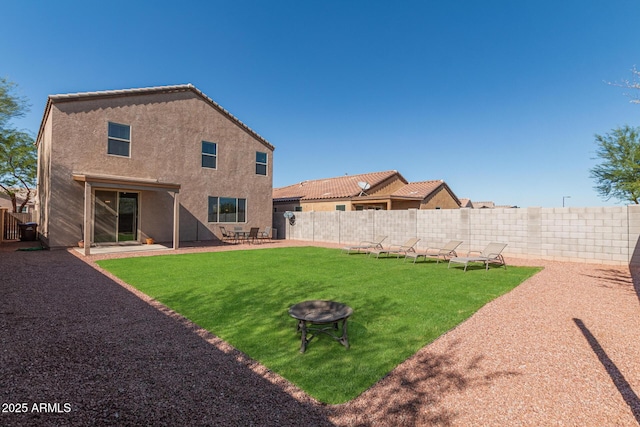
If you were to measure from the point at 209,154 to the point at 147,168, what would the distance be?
3.69 m

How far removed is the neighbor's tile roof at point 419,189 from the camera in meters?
26.5

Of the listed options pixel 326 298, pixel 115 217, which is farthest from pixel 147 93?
pixel 326 298

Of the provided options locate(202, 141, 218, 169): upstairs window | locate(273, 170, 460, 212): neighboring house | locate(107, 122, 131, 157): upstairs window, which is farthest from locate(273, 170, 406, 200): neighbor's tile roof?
locate(107, 122, 131, 157): upstairs window

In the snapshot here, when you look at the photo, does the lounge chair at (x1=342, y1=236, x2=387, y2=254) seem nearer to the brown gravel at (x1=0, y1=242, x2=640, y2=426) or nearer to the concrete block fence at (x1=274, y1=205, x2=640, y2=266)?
the concrete block fence at (x1=274, y1=205, x2=640, y2=266)

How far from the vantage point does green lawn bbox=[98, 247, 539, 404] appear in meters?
3.71

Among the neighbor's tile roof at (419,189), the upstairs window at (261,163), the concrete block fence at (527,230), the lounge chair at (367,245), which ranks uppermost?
the upstairs window at (261,163)

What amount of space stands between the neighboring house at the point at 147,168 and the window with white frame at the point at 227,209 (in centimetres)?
6

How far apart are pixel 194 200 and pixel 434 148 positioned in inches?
829

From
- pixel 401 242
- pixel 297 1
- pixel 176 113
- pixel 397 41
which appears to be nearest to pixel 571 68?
pixel 397 41

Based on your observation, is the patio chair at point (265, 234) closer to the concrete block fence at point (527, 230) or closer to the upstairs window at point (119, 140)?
the concrete block fence at point (527, 230)

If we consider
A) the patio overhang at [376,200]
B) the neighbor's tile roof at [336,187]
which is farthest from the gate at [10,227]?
the patio overhang at [376,200]

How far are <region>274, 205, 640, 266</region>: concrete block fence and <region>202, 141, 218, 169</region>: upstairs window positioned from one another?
8.92 metres

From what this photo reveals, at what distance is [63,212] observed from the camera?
13.9 metres

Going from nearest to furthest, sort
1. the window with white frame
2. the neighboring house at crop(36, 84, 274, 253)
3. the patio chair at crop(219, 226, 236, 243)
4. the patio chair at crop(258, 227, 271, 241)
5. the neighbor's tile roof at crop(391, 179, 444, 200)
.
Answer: the neighboring house at crop(36, 84, 274, 253)
the patio chair at crop(219, 226, 236, 243)
the window with white frame
the patio chair at crop(258, 227, 271, 241)
the neighbor's tile roof at crop(391, 179, 444, 200)
